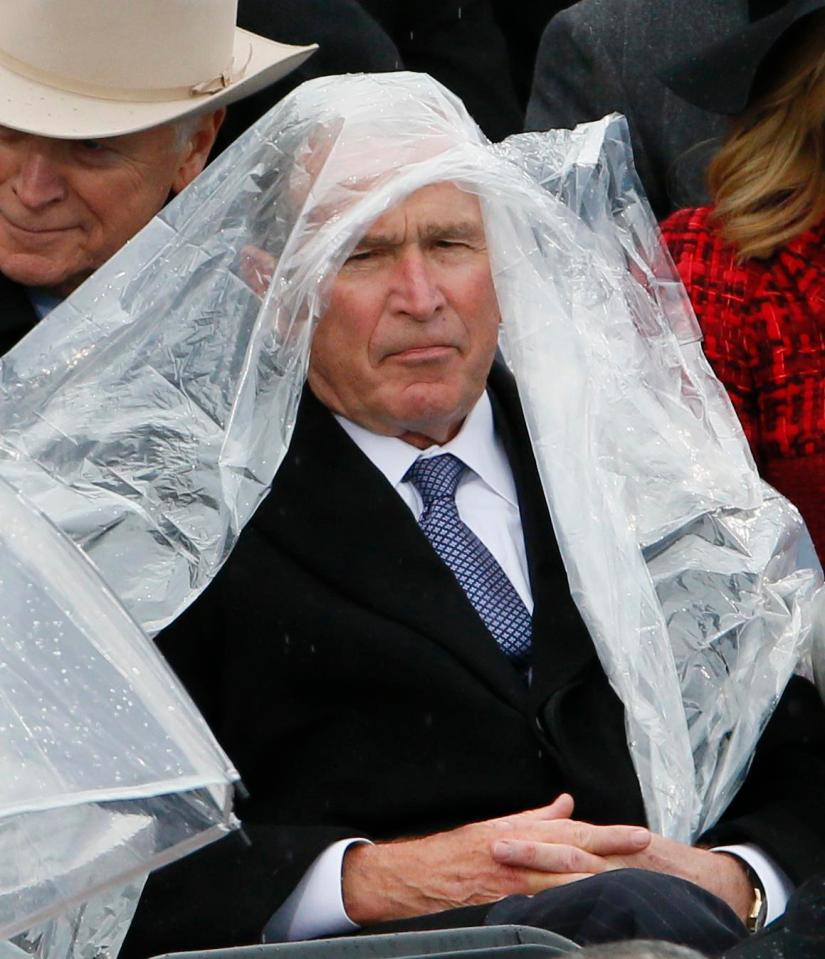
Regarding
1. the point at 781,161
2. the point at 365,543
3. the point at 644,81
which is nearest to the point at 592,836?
the point at 365,543

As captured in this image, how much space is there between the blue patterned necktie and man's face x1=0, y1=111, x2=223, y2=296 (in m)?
0.63

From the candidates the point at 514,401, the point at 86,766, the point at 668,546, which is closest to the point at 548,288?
the point at 514,401

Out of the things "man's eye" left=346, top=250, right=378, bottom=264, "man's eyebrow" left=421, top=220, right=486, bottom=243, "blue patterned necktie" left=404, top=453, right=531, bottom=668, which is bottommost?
"blue patterned necktie" left=404, top=453, right=531, bottom=668

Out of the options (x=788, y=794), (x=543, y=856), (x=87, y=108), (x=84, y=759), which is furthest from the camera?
(x=87, y=108)

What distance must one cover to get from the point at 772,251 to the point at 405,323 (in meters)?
0.77

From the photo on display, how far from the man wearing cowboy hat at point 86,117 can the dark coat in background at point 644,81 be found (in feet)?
3.24

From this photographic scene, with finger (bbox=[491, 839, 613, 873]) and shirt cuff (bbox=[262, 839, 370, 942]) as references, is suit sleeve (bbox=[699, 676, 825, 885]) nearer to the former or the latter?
finger (bbox=[491, 839, 613, 873])

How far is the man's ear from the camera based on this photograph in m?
3.25

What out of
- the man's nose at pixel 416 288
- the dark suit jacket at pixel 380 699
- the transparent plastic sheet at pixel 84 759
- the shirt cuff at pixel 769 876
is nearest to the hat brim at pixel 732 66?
the man's nose at pixel 416 288

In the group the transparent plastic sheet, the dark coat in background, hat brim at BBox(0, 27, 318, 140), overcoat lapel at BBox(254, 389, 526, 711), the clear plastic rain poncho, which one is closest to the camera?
the transparent plastic sheet

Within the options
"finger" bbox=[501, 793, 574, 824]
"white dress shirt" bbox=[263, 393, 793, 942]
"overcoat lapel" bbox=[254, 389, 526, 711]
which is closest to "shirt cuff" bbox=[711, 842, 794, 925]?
"white dress shirt" bbox=[263, 393, 793, 942]

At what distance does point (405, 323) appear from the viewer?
115 inches

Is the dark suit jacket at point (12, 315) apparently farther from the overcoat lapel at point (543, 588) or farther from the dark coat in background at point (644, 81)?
the dark coat in background at point (644, 81)

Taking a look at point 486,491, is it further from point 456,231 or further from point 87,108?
point 87,108
